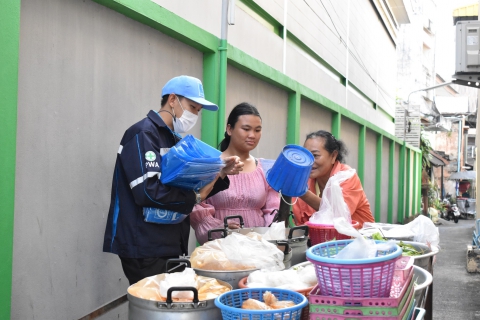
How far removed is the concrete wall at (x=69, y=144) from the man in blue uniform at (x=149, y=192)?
1.73 ft

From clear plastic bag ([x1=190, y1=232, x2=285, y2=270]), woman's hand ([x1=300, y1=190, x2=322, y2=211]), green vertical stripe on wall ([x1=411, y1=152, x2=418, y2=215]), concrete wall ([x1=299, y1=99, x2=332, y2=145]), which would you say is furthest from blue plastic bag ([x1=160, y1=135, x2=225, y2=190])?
green vertical stripe on wall ([x1=411, y1=152, x2=418, y2=215])

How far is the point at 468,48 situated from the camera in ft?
23.1

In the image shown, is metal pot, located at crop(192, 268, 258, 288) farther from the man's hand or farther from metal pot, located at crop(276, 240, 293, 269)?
the man's hand

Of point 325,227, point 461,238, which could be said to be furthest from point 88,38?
point 461,238

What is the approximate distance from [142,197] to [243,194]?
42.6 inches

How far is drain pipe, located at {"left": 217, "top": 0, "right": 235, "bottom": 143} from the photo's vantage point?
491 centimetres

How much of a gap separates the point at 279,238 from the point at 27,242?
144 cm

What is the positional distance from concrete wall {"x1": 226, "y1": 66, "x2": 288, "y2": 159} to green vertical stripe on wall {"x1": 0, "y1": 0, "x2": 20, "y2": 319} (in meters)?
2.91

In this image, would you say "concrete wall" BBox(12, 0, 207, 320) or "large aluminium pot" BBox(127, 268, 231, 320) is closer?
"large aluminium pot" BBox(127, 268, 231, 320)

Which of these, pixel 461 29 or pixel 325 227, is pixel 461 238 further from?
pixel 325 227

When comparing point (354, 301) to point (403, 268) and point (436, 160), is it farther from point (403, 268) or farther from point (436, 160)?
point (436, 160)

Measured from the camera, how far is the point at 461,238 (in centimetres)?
1547

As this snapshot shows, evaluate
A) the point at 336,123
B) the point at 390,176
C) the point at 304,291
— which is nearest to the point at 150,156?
the point at 304,291

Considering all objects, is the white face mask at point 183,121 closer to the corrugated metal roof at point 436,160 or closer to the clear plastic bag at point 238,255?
the clear plastic bag at point 238,255
